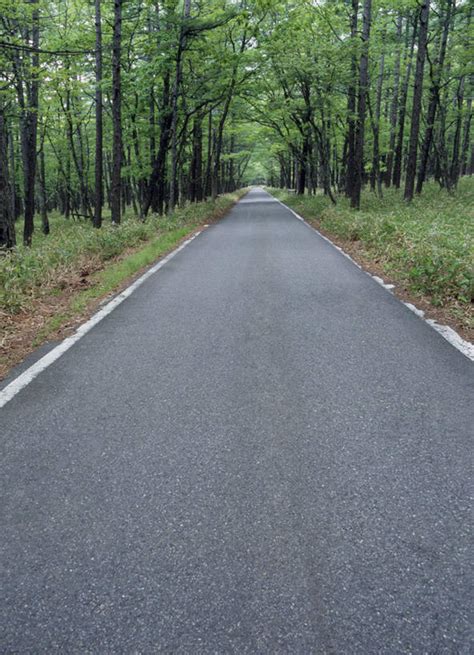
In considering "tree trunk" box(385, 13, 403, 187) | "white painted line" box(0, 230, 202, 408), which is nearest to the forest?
"tree trunk" box(385, 13, 403, 187)

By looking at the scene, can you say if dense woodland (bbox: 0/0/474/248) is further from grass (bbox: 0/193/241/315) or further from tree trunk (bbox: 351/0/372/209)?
grass (bbox: 0/193/241/315)

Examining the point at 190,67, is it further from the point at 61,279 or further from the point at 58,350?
the point at 58,350

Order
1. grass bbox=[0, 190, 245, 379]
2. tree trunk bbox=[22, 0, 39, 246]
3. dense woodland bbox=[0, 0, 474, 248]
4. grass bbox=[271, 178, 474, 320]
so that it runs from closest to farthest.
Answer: grass bbox=[0, 190, 245, 379]
grass bbox=[271, 178, 474, 320]
dense woodland bbox=[0, 0, 474, 248]
tree trunk bbox=[22, 0, 39, 246]

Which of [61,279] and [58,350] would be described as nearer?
[58,350]

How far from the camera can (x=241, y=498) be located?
8.63 feet

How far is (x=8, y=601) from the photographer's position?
2.01 meters

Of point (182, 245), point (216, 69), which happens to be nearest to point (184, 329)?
point (182, 245)

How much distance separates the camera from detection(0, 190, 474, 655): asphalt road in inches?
74.7

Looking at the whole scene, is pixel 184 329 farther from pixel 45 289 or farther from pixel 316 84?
pixel 316 84

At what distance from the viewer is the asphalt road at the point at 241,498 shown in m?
1.90

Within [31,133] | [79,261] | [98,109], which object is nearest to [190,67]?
[98,109]

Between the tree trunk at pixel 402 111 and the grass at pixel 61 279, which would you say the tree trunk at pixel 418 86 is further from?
the grass at pixel 61 279

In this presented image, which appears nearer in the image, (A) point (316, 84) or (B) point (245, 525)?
(B) point (245, 525)

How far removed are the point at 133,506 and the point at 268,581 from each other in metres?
0.91
